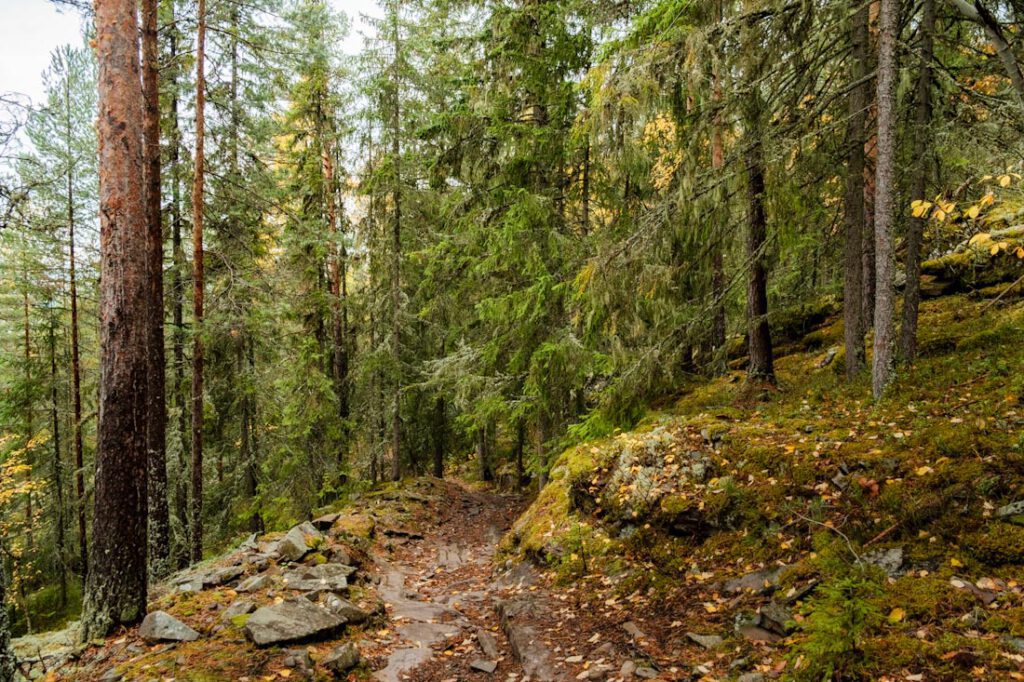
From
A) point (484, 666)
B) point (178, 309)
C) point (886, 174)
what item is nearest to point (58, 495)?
point (178, 309)

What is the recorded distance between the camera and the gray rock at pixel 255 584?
6145 mm

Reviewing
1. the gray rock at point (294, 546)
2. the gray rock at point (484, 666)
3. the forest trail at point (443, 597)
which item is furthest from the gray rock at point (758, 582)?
the gray rock at point (294, 546)

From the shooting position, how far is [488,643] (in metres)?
5.61

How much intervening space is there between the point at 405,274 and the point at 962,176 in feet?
46.2

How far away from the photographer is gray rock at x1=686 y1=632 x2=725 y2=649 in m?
4.29

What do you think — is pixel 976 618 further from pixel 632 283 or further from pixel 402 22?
pixel 402 22

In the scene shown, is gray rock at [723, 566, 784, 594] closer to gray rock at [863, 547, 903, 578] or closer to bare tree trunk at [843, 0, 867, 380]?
gray rock at [863, 547, 903, 578]

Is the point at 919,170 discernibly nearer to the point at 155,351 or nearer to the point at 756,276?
the point at 756,276

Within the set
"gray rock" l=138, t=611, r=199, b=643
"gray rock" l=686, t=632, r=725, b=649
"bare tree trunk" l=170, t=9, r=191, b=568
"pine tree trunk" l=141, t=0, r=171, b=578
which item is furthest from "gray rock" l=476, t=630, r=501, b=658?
"bare tree trunk" l=170, t=9, r=191, b=568

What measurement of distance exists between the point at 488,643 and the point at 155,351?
7.18 metres

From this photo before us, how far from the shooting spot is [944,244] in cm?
1032

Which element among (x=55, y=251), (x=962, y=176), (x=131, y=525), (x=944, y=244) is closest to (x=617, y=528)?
(x=131, y=525)

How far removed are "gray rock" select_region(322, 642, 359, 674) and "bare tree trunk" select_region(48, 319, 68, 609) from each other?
19988mm

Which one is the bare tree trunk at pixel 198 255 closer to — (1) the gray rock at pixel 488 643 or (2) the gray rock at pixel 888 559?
(1) the gray rock at pixel 488 643
